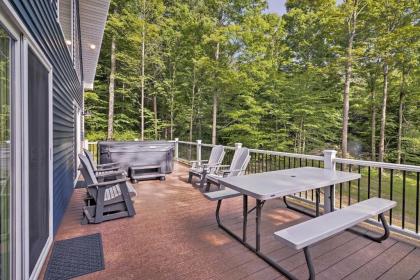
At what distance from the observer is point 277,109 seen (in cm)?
1220

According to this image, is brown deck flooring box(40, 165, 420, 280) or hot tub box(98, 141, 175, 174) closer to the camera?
brown deck flooring box(40, 165, 420, 280)

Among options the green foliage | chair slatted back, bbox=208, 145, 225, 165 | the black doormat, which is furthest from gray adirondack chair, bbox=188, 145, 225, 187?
the green foliage

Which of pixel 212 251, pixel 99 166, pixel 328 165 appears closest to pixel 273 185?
pixel 212 251

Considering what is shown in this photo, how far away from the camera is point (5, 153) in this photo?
4.64 ft

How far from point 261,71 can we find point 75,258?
35.0 ft

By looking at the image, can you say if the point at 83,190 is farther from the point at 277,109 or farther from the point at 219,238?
the point at 277,109

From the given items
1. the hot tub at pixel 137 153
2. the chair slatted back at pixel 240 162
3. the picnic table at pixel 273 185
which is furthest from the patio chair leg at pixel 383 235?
the hot tub at pixel 137 153

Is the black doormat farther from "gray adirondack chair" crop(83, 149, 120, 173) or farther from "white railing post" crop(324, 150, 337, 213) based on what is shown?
"white railing post" crop(324, 150, 337, 213)

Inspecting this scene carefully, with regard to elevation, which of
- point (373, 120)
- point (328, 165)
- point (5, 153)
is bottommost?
point (328, 165)

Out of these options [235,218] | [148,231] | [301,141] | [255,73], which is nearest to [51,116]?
[148,231]

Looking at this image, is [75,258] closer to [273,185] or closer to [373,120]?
[273,185]

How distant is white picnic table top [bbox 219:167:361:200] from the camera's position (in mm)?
2377

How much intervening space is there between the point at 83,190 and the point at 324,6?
10.2 m

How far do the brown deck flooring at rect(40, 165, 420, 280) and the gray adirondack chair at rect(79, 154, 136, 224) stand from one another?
131 mm
